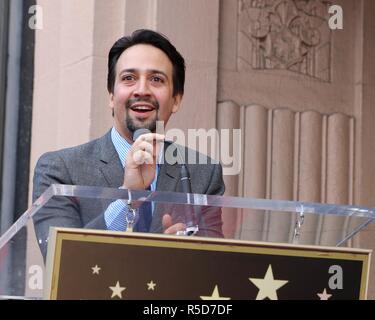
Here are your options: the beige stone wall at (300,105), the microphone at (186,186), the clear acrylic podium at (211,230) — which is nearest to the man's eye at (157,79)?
the microphone at (186,186)

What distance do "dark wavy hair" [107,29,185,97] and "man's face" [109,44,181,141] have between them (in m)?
0.02

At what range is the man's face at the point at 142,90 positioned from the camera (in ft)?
13.9

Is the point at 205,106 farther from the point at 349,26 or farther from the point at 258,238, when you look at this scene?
the point at 258,238

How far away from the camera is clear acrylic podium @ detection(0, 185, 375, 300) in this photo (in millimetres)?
2920

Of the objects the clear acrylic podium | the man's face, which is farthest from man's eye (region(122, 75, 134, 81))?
the clear acrylic podium

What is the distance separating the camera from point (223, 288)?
9.75 feet

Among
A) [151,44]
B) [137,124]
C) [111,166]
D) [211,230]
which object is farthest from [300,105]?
[211,230]

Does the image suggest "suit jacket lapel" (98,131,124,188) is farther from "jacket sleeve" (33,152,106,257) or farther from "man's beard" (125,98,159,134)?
"jacket sleeve" (33,152,106,257)

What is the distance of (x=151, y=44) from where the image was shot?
4.46 metres

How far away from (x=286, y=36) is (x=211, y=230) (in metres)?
4.00

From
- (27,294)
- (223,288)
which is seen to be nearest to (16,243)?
(27,294)

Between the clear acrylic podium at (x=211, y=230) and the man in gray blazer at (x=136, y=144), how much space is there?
13.0 inches
